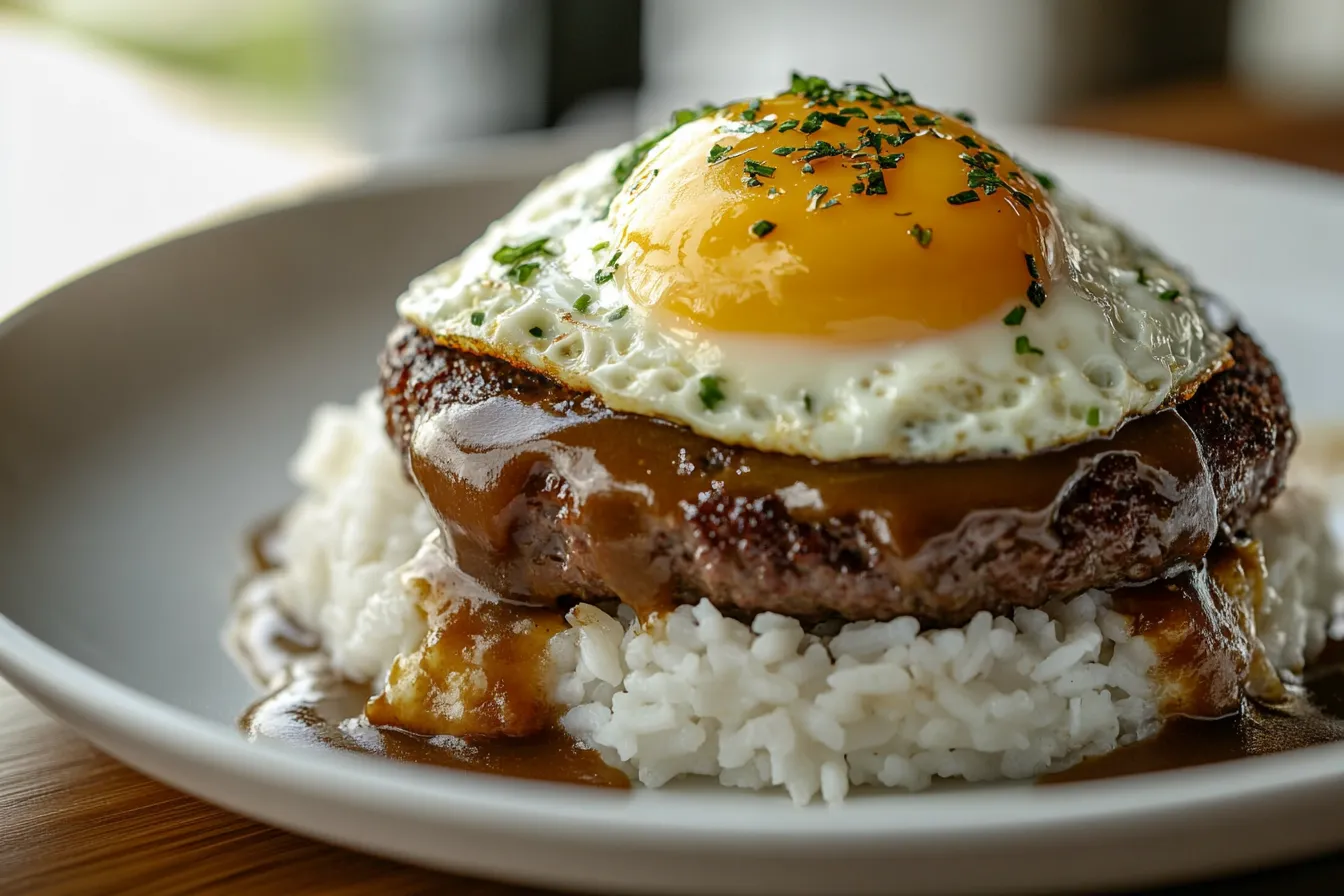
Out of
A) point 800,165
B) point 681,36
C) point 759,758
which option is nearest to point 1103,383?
point 800,165

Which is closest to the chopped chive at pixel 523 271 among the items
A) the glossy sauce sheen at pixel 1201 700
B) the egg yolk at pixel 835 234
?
the egg yolk at pixel 835 234

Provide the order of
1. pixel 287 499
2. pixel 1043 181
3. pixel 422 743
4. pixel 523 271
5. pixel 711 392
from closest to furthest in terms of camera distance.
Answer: pixel 711 392 < pixel 422 743 < pixel 523 271 < pixel 1043 181 < pixel 287 499

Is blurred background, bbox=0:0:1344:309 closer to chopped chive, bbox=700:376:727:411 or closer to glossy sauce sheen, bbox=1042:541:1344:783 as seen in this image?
glossy sauce sheen, bbox=1042:541:1344:783

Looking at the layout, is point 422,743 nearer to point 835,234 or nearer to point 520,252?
point 520,252

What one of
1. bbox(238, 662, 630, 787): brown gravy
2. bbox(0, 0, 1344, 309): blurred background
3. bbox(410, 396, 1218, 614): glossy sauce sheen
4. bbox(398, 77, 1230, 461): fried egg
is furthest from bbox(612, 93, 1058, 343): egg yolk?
bbox(0, 0, 1344, 309): blurred background

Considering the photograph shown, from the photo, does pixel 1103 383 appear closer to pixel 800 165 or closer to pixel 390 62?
pixel 800 165

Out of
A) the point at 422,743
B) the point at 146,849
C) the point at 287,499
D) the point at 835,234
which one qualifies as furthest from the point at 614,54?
the point at 146,849
